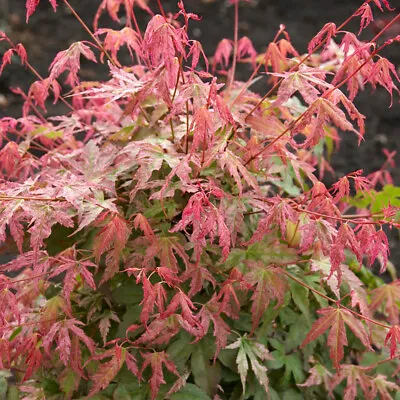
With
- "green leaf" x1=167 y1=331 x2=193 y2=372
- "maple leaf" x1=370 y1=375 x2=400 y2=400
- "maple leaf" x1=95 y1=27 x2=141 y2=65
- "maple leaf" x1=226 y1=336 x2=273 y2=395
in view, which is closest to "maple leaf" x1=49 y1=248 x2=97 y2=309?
"green leaf" x1=167 y1=331 x2=193 y2=372

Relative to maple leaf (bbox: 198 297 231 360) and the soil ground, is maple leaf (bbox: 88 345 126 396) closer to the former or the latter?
maple leaf (bbox: 198 297 231 360)

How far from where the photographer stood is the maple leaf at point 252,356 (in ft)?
6.29

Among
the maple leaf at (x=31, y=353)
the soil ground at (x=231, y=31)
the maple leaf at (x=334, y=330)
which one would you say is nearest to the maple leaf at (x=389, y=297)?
the maple leaf at (x=334, y=330)

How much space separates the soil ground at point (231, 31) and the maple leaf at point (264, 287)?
3.39 metres

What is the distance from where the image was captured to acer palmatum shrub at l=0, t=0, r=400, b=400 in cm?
172

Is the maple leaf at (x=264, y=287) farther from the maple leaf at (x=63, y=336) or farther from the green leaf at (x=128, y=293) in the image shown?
the maple leaf at (x=63, y=336)

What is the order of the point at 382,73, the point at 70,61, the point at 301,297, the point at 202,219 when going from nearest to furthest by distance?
the point at 202,219 → the point at 382,73 → the point at 70,61 → the point at 301,297

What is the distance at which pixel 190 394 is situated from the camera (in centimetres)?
194

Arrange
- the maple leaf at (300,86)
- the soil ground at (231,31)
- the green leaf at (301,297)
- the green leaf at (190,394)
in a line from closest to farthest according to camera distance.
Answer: the maple leaf at (300,86) → the green leaf at (190,394) → the green leaf at (301,297) → the soil ground at (231,31)

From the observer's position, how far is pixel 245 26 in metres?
6.04

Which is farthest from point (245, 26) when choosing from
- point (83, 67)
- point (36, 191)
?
point (36, 191)

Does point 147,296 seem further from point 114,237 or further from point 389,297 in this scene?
point 389,297

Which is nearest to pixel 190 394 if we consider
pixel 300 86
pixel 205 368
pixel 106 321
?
pixel 205 368

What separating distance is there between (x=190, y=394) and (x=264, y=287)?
0.39m
